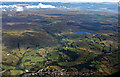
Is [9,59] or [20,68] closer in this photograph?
[20,68]

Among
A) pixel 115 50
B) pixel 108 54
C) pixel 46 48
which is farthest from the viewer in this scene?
pixel 46 48

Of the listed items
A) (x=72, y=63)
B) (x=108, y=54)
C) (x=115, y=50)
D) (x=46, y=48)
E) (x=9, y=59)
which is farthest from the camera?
(x=46, y=48)

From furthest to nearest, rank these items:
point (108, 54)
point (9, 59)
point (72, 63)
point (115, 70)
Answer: point (108, 54)
point (9, 59)
point (72, 63)
point (115, 70)

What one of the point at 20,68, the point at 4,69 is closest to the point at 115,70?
the point at 20,68

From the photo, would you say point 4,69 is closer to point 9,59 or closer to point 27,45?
point 9,59

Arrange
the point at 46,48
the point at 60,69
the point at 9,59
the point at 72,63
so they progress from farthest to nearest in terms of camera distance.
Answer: the point at 46,48, the point at 9,59, the point at 72,63, the point at 60,69

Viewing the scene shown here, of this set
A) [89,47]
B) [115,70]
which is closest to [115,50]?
[89,47]

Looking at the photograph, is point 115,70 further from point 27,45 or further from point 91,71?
point 27,45

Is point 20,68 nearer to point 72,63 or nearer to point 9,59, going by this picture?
point 9,59

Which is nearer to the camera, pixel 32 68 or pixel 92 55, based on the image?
pixel 32 68
